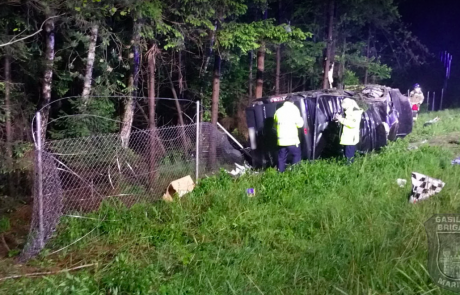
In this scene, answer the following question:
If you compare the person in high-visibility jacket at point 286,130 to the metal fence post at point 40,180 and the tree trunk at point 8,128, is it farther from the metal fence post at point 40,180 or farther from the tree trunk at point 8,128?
the tree trunk at point 8,128

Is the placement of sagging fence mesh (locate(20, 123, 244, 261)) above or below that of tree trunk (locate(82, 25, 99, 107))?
below

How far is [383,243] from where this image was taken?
4434 millimetres

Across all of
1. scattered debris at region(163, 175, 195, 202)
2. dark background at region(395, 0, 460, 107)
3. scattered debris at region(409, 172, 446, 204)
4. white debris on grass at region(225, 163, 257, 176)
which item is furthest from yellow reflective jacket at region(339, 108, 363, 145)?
dark background at region(395, 0, 460, 107)

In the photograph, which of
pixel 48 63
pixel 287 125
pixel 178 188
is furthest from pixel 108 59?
pixel 178 188

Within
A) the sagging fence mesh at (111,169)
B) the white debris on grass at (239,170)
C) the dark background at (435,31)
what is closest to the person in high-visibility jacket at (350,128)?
the white debris on grass at (239,170)

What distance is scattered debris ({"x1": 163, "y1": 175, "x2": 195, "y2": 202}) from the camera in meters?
7.14

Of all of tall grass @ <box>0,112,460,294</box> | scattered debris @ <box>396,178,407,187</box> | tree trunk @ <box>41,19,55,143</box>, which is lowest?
tall grass @ <box>0,112,460,294</box>

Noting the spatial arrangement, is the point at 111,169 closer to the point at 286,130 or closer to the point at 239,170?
the point at 239,170

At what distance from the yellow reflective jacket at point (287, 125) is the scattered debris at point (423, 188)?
10.3 ft

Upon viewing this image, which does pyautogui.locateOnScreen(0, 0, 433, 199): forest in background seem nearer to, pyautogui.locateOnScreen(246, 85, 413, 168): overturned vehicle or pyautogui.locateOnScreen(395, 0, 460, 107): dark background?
pyautogui.locateOnScreen(246, 85, 413, 168): overturned vehicle

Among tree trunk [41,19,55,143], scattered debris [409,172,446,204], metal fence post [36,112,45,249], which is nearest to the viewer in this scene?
metal fence post [36,112,45,249]

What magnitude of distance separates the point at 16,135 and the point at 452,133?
11.3 metres

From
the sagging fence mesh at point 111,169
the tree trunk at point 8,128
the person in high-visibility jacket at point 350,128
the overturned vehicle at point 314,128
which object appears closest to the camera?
the sagging fence mesh at point 111,169

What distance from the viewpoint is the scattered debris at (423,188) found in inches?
228
